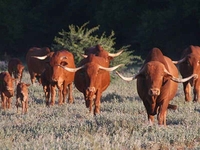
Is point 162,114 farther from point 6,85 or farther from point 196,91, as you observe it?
point 6,85

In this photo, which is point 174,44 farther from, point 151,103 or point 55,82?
point 151,103

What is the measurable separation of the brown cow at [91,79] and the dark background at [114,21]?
21.6m

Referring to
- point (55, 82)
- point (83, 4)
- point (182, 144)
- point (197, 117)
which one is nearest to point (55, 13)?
point (83, 4)

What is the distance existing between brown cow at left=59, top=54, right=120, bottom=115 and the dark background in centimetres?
2156

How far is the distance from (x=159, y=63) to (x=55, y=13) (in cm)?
3641

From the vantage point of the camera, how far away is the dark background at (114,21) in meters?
36.3

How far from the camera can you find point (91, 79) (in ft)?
43.4

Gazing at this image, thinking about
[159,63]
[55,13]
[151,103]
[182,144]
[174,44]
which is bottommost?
[182,144]

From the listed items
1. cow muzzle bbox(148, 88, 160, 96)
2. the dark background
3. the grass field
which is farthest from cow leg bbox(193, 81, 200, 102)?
the dark background

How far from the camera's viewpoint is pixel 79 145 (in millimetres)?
7617

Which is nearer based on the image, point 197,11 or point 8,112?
point 8,112

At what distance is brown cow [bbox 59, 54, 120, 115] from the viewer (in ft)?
43.5

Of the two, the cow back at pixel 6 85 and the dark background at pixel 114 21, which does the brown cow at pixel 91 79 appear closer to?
the cow back at pixel 6 85

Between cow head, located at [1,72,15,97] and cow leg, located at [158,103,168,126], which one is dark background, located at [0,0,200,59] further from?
cow leg, located at [158,103,168,126]
